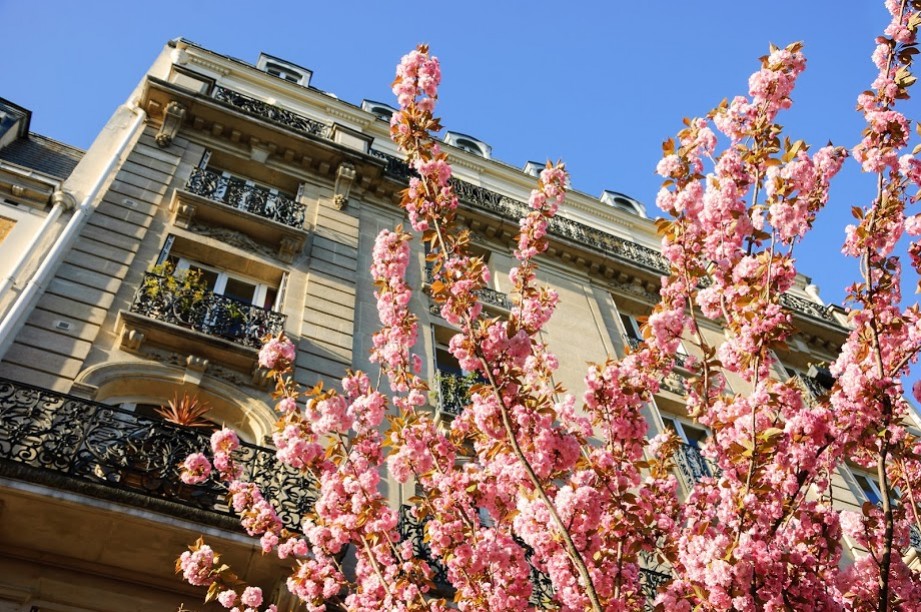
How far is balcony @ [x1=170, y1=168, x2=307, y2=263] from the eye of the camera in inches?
462

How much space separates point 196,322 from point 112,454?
3.03 m

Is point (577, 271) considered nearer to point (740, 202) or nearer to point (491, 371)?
point (740, 202)

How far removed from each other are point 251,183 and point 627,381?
31.8 feet

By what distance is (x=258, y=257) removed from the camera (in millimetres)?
11648

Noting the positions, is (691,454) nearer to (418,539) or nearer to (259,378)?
(418,539)

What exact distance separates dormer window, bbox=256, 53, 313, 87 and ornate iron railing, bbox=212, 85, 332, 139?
13.7ft

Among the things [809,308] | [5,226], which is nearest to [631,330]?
[809,308]

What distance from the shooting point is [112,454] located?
23.1 feet

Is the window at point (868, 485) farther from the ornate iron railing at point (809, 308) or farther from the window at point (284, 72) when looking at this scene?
the window at point (284, 72)

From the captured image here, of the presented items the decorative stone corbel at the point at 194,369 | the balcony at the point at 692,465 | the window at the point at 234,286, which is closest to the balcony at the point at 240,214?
the window at the point at 234,286

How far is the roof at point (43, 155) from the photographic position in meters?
12.1

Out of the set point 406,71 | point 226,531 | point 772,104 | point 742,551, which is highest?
point 406,71

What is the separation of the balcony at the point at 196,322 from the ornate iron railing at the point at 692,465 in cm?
671

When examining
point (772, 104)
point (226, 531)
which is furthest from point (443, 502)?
point (772, 104)
